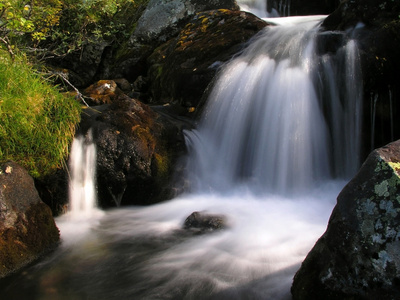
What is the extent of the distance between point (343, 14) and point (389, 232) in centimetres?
506

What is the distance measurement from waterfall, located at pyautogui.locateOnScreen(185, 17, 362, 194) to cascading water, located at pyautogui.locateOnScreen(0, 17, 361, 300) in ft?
0.05

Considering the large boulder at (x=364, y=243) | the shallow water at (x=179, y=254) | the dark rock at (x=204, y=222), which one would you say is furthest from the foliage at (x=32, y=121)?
the large boulder at (x=364, y=243)

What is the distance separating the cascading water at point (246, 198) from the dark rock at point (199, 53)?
410mm

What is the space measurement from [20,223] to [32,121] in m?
1.40

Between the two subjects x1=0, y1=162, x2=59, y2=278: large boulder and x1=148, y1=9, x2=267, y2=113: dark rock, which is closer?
x1=0, y1=162, x2=59, y2=278: large boulder

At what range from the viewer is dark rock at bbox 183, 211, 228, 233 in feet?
13.1

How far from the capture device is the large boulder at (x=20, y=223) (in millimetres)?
3209

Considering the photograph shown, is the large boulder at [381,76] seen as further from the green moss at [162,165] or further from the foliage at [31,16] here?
the foliage at [31,16]

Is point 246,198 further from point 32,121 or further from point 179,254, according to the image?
point 32,121

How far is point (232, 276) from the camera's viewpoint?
9.98 feet

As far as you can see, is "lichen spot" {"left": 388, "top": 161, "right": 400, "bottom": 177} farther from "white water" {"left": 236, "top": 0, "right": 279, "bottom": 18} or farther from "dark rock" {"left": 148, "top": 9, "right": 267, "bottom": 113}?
"white water" {"left": 236, "top": 0, "right": 279, "bottom": 18}

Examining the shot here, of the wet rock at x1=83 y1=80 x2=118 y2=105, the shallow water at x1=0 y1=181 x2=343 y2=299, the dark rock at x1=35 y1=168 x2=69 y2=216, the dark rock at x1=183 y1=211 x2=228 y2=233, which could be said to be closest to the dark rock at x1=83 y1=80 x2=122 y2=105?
the wet rock at x1=83 y1=80 x2=118 y2=105

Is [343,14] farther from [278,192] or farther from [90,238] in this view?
[90,238]

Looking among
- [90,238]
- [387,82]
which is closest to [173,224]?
[90,238]
